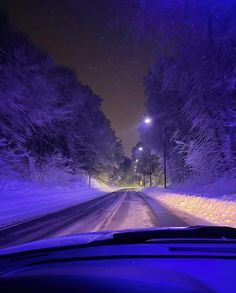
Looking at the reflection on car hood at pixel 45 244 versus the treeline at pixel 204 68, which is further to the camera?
the treeline at pixel 204 68

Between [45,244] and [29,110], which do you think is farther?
[29,110]

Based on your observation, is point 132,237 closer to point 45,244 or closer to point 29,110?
point 45,244

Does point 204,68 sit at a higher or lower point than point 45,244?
higher

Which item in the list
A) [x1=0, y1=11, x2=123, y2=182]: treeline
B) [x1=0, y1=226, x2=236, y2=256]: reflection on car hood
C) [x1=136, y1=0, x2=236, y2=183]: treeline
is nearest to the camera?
[x1=0, y1=226, x2=236, y2=256]: reflection on car hood

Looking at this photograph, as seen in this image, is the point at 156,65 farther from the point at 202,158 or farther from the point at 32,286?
the point at 32,286

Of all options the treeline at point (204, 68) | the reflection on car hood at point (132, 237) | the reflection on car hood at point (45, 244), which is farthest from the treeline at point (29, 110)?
the reflection on car hood at point (132, 237)

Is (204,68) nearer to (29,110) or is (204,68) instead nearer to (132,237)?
(29,110)

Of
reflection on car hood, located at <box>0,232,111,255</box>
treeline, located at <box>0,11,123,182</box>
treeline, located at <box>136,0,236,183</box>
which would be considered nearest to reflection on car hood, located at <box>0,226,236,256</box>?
reflection on car hood, located at <box>0,232,111,255</box>

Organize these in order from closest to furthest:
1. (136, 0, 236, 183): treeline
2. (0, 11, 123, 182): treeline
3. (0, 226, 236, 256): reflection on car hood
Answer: (0, 226, 236, 256): reflection on car hood
(136, 0, 236, 183): treeline
(0, 11, 123, 182): treeline

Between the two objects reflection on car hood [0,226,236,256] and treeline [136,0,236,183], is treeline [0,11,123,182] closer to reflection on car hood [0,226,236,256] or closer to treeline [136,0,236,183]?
treeline [136,0,236,183]

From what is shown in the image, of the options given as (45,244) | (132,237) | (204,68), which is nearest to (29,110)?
(204,68)

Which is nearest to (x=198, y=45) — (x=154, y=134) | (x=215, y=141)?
(x=215, y=141)

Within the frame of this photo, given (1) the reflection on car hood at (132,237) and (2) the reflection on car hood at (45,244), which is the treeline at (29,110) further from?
(1) the reflection on car hood at (132,237)

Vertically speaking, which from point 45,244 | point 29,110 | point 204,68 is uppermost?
point 204,68
